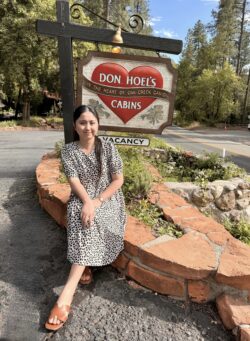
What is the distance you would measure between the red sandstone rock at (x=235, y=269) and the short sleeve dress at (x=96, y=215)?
0.68 m

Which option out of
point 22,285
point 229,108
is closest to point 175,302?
point 22,285

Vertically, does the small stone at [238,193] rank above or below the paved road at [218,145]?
above

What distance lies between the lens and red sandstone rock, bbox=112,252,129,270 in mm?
2265

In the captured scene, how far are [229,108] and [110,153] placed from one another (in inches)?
1242

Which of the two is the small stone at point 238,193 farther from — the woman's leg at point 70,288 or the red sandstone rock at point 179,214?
the woman's leg at point 70,288

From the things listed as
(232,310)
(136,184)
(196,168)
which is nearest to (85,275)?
(232,310)

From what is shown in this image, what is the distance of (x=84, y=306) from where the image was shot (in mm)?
1995

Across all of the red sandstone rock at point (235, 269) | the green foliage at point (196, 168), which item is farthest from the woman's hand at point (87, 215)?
the green foliage at point (196, 168)

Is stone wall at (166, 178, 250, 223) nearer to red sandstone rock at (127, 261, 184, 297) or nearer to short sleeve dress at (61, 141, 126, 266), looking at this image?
short sleeve dress at (61, 141, 126, 266)

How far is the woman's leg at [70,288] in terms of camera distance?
191cm

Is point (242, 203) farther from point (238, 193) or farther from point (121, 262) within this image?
point (121, 262)

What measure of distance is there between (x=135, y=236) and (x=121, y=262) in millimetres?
205

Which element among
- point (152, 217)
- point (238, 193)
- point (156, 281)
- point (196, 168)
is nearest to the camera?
point (156, 281)

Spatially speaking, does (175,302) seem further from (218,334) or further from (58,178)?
(58,178)
